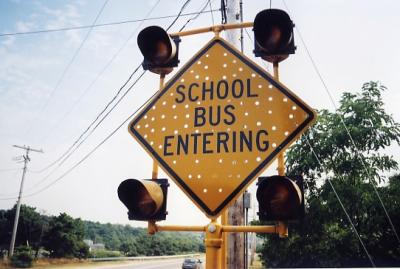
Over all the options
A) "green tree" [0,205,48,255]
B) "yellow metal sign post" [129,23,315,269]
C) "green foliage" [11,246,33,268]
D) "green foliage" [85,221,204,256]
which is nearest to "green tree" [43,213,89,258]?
"green tree" [0,205,48,255]

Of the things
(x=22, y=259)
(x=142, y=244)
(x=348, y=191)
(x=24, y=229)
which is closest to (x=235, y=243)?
(x=348, y=191)

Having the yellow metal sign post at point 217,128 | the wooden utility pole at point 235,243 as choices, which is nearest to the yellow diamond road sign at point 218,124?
the yellow metal sign post at point 217,128

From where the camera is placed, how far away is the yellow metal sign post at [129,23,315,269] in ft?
7.11

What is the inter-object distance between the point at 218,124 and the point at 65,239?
44.0 meters

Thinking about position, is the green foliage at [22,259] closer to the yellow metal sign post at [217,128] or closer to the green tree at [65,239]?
the green tree at [65,239]

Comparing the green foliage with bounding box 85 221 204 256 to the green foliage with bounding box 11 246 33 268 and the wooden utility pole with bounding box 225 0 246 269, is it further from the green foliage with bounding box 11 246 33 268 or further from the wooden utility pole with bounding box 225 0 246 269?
the wooden utility pole with bounding box 225 0 246 269

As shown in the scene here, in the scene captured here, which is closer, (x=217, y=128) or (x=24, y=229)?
(x=217, y=128)

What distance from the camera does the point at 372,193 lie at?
1617 centimetres

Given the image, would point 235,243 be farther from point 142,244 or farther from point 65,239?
point 142,244

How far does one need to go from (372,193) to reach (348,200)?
120 cm

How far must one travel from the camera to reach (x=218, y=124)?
2.36m

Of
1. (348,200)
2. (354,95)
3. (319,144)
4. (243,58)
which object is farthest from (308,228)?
(243,58)

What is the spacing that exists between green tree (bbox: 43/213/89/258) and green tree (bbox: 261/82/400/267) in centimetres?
3088

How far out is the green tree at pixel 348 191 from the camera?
16453mm
